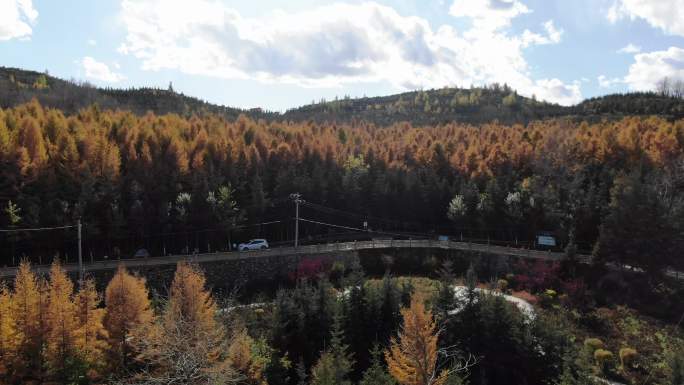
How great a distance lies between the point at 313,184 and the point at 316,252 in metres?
14.6

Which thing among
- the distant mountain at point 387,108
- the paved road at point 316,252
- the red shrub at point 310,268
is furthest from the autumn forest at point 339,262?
the distant mountain at point 387,108

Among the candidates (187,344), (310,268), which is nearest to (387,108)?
(310,268)

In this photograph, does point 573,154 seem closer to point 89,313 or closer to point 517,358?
point 517,358

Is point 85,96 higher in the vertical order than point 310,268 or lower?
higher

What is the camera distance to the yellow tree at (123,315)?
27.4 metres

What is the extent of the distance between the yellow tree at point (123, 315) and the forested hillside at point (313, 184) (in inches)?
775

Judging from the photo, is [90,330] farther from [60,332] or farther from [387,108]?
[387,108]

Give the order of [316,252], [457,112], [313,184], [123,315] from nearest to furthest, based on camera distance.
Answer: [123,315] < [316,252] < [313,184] < [457,112]

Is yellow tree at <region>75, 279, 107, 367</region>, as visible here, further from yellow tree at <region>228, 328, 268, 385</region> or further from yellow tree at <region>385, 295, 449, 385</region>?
yellow tree at <region>385, 295, 449, 385</region>

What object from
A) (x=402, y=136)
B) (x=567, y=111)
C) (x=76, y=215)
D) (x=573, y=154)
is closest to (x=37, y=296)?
(x=76, y=215)

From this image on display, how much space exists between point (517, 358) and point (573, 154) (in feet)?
148

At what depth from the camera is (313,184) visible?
63.2m

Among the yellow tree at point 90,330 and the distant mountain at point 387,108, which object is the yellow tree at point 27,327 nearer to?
the yellow tree at point 90,330

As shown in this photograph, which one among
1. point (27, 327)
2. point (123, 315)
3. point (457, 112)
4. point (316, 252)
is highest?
point (457, 112)
